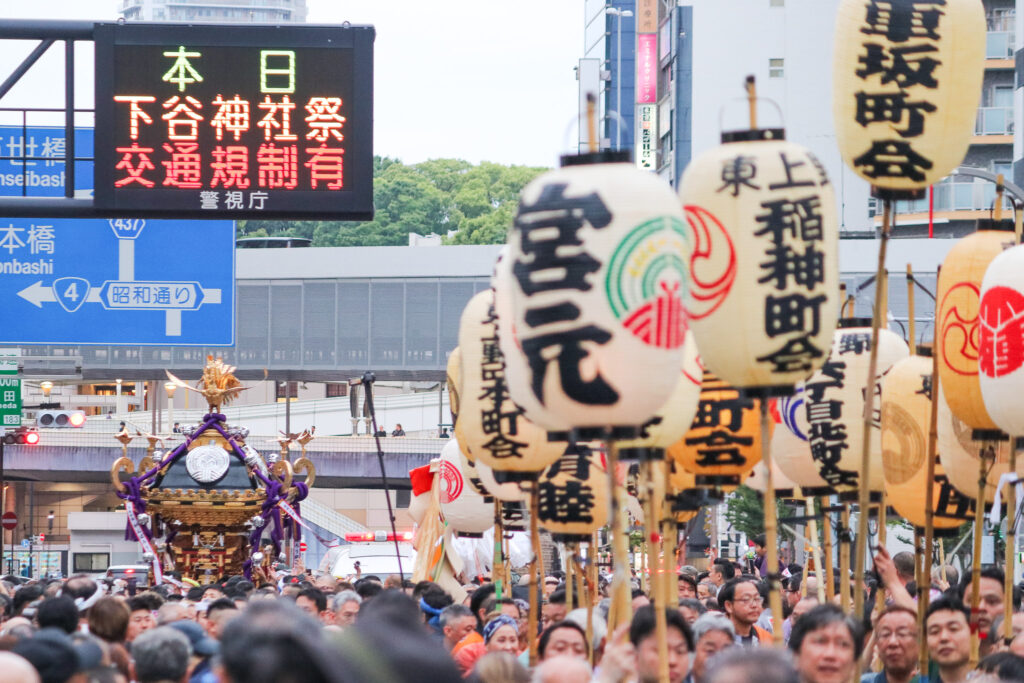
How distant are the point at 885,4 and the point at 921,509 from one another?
301 cm

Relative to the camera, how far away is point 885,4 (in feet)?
23.7

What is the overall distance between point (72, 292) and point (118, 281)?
29.2 inches

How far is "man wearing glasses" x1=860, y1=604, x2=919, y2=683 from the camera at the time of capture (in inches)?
281

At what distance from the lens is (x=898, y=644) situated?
7.13 metres

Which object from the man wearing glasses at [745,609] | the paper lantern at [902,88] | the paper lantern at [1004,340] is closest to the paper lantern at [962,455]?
the paper lantern at [1004,340]

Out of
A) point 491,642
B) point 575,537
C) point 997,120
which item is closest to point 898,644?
point 491,642

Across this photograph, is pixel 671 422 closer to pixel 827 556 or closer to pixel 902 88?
pixel 902 88

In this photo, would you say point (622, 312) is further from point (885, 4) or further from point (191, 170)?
point (191, 170)

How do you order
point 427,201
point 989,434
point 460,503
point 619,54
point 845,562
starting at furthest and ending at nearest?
point 427,201 < point 619,54 < point 460,503 < point 989,434 < point 845,562

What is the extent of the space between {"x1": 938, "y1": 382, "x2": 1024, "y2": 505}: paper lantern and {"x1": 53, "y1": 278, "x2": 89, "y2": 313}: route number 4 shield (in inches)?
654

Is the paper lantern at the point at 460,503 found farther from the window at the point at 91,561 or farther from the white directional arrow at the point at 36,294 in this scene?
the window at the point at 91,561

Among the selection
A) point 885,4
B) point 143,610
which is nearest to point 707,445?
point 885,4

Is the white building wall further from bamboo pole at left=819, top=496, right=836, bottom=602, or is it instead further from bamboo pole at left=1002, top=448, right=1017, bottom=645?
bamboo pole at left=1002, top=448, right=1017, bottom=645

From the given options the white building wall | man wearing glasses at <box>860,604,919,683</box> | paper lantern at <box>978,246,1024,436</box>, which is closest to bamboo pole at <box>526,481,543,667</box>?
man wearing glasses at <box>860,604,919,683</box>
